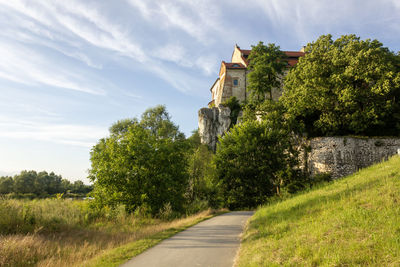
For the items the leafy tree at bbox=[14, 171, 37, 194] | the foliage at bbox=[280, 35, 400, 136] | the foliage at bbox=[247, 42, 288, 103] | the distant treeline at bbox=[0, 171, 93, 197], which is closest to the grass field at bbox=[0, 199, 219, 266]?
the foliage at bbox=[280, 35, 400, 136]

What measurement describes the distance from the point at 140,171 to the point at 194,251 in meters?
10.4

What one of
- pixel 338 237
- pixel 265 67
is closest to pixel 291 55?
pixel 265 67

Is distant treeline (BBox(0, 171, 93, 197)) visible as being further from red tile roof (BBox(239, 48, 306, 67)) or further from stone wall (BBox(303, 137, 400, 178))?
red tile roof (BBox(239, 48, 306, 67))

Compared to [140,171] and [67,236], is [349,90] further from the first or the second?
[67,236]

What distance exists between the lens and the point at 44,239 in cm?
870

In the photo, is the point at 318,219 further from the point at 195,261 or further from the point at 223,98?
the point at 223,98

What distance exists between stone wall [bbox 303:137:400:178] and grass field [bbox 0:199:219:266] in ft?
56.7

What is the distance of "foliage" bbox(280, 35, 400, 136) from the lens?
21500mm

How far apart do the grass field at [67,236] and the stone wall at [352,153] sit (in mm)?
17289

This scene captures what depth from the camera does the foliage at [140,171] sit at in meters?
15.8

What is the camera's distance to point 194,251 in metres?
6.64

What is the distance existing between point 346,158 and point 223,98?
35.5 metres

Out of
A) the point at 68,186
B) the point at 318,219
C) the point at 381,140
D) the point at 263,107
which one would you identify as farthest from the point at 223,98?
the point at 68,186

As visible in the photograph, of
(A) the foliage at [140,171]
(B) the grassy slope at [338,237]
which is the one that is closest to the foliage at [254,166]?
(A) the foliage at [140,171]
